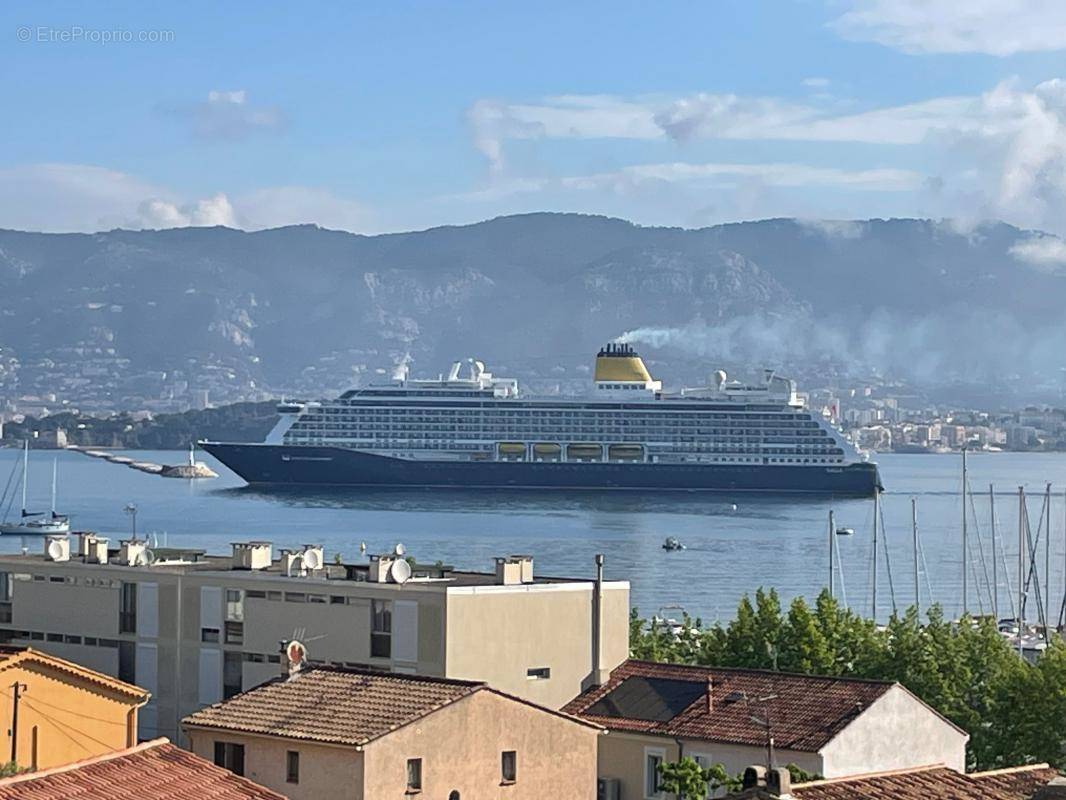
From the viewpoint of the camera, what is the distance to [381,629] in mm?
19547

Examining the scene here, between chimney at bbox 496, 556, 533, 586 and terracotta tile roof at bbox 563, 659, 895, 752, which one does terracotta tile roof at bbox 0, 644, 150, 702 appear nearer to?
terracotta tile roof at bbox 563, 659, 895, 752

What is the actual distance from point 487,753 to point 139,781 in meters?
2.70

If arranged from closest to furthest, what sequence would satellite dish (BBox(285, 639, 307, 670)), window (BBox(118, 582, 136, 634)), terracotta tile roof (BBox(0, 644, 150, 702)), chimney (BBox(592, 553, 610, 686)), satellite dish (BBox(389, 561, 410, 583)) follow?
satellite dish (BBox(285, 639, 307, 670))
terracotta tile roof (BBox(0, 644, 150, 702))
chimney (BBox(592, 553, 610, 686))
satellite dish (BBox(389, 561, 410, 583))
window (BBox(118, 582, 136, 634))

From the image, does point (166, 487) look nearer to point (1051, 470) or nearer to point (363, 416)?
point (363, 416)

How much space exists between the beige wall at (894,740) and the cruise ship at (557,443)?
8739cm

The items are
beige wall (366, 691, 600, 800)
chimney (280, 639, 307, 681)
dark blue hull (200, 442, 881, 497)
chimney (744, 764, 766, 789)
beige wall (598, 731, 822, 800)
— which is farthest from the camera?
dark blue hull (200, 442, 881, 497)

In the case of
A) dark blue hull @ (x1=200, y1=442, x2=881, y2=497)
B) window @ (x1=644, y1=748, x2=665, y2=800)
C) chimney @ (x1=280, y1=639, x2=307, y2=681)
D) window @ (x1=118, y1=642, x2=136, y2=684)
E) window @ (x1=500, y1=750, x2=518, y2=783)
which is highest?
dark blue hull @ (x1=200, y1=442, x2=881, y2=497)

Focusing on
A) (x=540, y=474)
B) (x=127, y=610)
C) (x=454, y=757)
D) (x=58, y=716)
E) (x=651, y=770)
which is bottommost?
(x=651, y=770)

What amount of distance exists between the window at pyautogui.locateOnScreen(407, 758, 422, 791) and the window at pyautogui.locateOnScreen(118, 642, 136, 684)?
775cm

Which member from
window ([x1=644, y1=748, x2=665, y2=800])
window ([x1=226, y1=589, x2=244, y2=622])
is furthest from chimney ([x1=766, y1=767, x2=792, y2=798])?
window ([x1=226, y1=589, x2=244, y2=622])

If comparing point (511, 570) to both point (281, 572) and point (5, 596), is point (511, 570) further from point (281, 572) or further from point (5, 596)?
point (5, 596)

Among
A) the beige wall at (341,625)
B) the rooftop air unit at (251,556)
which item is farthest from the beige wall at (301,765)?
the rooftop air unit at (251,556)

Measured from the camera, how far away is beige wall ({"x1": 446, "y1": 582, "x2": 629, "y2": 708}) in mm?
19188

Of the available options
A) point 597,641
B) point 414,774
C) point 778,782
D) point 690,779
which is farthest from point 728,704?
point 778,782
